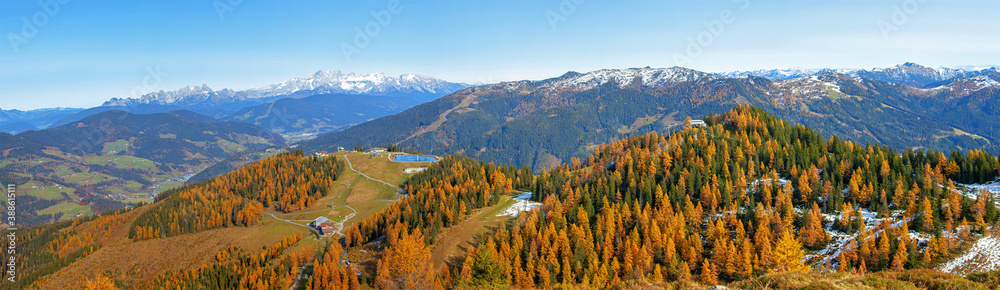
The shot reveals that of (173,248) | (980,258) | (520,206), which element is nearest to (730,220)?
(980,258)

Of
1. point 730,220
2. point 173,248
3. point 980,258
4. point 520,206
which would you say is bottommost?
point 173,248

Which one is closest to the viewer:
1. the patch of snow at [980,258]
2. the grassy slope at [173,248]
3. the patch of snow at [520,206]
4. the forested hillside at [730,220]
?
the patch of snow at [980,258]

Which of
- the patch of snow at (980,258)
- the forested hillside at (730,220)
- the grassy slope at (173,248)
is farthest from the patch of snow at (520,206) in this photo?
the patch of snow at (980,258)

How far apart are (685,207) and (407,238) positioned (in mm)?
70317

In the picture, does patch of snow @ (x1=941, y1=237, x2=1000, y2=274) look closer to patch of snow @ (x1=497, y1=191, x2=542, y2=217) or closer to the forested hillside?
the forested hillside

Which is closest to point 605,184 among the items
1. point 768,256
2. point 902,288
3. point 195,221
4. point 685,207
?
point 685,207

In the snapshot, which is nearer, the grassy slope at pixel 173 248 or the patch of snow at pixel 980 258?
the patch of snow at pixel 980 258

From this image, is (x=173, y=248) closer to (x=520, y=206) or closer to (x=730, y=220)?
(x=520, y=206)

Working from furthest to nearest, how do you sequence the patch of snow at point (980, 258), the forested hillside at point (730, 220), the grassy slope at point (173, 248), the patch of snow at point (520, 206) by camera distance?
the grassy slope at point (173, 248) → the patch of snow at point (520, 206) → the forested hillside at point (730, 220) → the patch of snow at point (980, 258)

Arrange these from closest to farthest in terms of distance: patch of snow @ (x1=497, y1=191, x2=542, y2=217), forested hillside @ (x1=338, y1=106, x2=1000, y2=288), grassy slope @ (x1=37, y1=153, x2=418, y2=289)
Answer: forested hillside @ (x1=338, y1=106, x2=1000, y2=288), patch of snow @ (x1=497, y1=191, x2=542, y2=217), grassy slope @ (x1=37, y1=153, x2=418, y2=289)

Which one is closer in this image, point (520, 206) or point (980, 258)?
point (980, 258)

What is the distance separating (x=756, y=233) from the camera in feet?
310

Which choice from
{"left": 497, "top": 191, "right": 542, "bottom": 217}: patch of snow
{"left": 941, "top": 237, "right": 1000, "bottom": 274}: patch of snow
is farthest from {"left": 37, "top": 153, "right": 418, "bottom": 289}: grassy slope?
{"left": 941, "top": 237, "right": 1000, "bottom": 274}: patch of snow

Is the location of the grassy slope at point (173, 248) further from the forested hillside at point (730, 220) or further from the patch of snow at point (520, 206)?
the patch of snow at point (520, 206)
